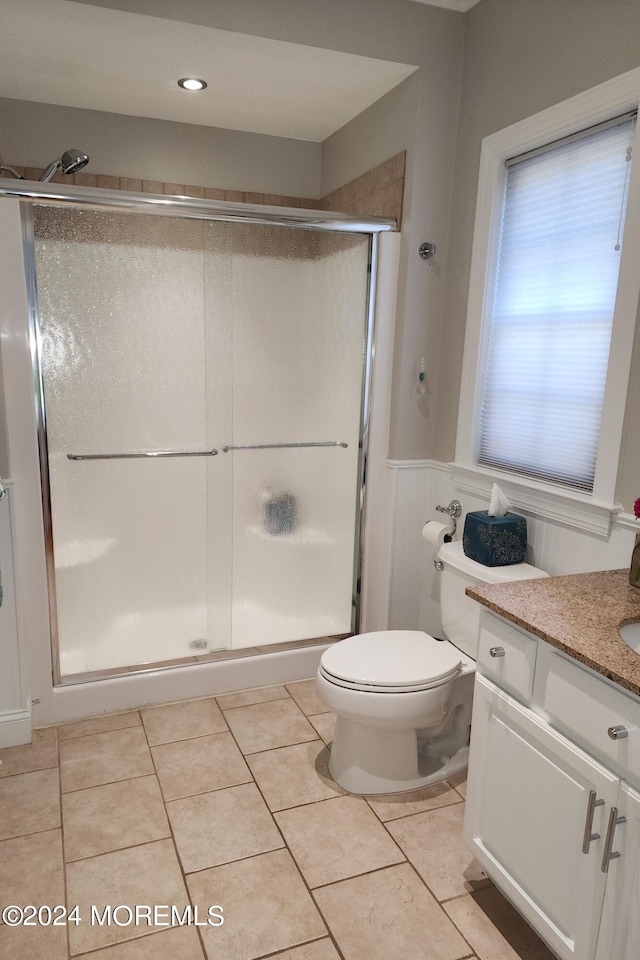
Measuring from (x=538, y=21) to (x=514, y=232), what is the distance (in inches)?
23.7

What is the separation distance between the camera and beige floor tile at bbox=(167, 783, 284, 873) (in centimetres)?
183

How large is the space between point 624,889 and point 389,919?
0.67m

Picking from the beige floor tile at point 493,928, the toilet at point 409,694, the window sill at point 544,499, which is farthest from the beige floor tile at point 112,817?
the window sill at point 544,499

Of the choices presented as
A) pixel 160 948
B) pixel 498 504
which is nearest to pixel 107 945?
pixel 160 948

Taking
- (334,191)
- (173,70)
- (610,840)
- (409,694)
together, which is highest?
(173,70)

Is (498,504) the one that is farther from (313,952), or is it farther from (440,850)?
(313,952)

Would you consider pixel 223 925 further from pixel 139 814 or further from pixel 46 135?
pixel 46 135

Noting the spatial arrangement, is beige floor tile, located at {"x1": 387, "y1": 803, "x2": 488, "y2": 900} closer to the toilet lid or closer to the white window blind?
the toilet lid

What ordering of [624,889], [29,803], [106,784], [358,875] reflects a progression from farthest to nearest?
1. [106,784]
2. [29,803]
3. [358,875]
4. [624,889]

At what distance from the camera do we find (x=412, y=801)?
2.08m

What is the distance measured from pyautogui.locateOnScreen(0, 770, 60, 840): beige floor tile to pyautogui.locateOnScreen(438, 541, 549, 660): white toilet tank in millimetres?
1357

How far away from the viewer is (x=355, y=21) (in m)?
2.21

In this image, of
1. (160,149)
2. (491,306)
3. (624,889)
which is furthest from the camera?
(160,149)

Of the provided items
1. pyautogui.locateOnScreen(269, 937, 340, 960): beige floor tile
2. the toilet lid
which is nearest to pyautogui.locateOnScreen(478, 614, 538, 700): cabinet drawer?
the toilet lid
